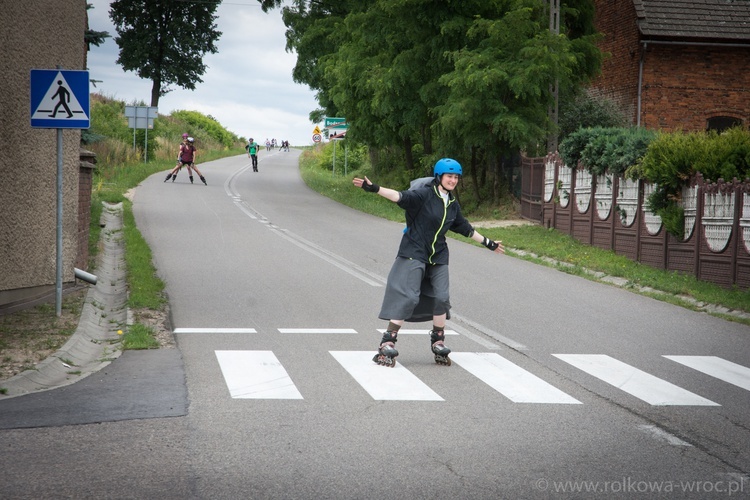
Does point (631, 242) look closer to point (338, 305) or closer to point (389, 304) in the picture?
point (338, 305)

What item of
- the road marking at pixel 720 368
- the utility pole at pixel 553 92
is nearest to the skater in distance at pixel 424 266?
the road marking at pixel 720 368

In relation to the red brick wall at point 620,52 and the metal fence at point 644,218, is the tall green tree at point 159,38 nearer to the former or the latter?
the red brick wall at point 620,52

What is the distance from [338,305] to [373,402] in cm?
552

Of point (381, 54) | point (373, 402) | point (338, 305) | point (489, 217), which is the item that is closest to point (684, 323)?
point (338, 305)

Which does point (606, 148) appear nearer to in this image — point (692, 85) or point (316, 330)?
point (316, 330)

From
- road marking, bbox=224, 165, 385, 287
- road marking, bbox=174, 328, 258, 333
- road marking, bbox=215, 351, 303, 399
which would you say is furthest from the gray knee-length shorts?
road marking, bbox=224, 165, 385, 287

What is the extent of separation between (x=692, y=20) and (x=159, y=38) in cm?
3844

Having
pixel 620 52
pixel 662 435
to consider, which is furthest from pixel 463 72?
pixel 662 435

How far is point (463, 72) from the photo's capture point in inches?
983

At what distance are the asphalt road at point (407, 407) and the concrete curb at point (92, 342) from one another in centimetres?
45

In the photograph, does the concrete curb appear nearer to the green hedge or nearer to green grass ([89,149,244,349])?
green grass ([89,149,244,349])

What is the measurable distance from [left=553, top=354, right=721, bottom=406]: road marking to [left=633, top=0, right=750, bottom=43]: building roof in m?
23.8

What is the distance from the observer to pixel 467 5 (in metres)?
26.8

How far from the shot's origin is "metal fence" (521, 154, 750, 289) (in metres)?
15.3
